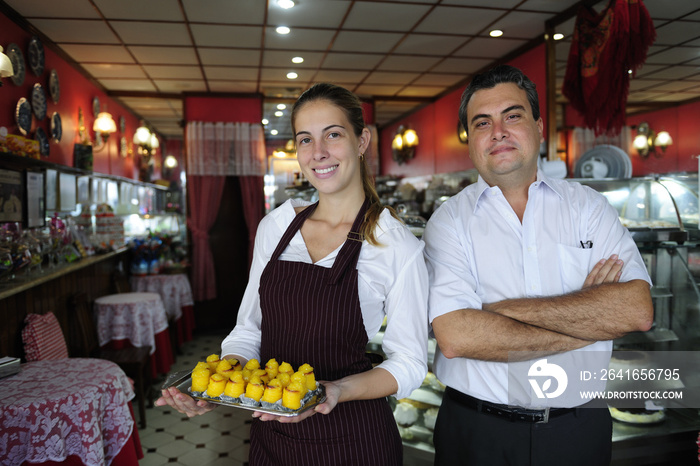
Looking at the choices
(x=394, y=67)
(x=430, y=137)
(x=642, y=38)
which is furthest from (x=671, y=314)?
(x=430, y=137)

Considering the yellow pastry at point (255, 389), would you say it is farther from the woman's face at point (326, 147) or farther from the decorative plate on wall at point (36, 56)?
the decorative plate on wall at point (36, 56)

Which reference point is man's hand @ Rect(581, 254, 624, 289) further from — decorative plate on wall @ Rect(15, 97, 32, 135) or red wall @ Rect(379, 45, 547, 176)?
decorative plate on wall @ Rect(15, 97, 32, 135)

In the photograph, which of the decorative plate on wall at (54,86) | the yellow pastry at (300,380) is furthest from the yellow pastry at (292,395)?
the decorative plate on wall at (54,86)

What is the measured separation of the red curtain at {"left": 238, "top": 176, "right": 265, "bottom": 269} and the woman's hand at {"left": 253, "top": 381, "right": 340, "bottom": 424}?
627cm

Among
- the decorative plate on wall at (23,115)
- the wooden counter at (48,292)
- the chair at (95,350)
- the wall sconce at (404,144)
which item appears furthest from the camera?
the wall sconce at (404,144)

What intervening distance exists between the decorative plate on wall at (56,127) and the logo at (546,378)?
18.2 feet

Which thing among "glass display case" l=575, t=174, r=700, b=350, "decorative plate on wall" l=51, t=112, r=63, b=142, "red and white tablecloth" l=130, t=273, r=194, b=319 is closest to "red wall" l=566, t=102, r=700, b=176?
"glass display case" l=575, t=174, r=700, b=350

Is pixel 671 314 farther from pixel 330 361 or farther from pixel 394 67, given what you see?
pixel 394 67

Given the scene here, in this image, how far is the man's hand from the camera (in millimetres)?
1576

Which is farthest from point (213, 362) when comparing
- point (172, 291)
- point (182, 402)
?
point (172, 291)

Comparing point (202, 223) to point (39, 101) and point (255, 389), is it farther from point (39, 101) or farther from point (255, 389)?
point (255, 389)

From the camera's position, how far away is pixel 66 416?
2186 mm

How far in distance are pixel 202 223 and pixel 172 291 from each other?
4.80 feet

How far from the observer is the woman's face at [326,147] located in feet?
5.03
